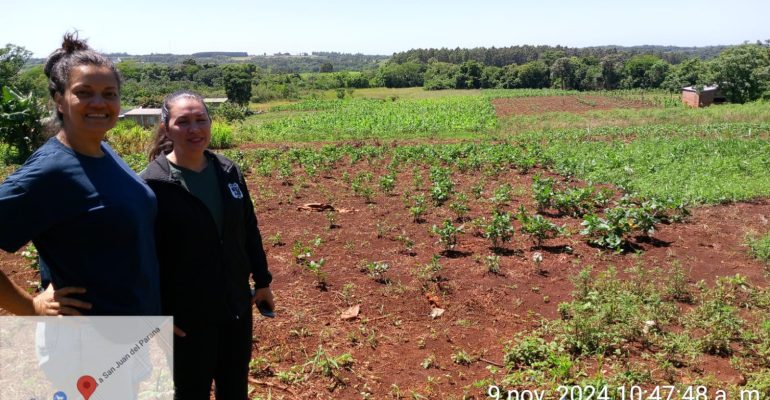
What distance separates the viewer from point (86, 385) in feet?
7.05

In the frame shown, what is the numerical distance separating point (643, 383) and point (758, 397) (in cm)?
73

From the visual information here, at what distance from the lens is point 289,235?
796 centimetres

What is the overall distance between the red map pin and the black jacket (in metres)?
0.45

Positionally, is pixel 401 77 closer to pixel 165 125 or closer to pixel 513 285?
pixel 513 285

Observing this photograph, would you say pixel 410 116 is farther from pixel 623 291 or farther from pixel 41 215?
pixel 41 215

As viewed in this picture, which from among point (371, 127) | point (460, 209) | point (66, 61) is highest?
point (66, 61)

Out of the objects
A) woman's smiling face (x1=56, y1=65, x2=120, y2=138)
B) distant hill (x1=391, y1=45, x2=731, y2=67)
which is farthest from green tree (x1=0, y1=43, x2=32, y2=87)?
distant hill (x1=391, y1=45, x2=731, y2=67)

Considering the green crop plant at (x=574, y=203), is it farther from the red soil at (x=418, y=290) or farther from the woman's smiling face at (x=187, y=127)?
Answer: the woman's smiling face at (x=187, y=127)

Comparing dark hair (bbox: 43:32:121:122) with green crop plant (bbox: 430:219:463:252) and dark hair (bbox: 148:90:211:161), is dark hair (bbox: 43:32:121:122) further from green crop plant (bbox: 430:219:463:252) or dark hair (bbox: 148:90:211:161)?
green crop plant (bbox: 430:219:463:252)

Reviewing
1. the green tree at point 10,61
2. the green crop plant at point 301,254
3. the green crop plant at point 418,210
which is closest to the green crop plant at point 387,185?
the green crop plant at point 418,210

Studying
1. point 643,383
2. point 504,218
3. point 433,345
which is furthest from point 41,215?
point 504,218

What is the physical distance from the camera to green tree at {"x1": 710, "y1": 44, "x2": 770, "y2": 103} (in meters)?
40.4

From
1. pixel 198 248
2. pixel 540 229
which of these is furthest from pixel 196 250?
pixel 540 229

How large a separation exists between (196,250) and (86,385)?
2.36 feet
